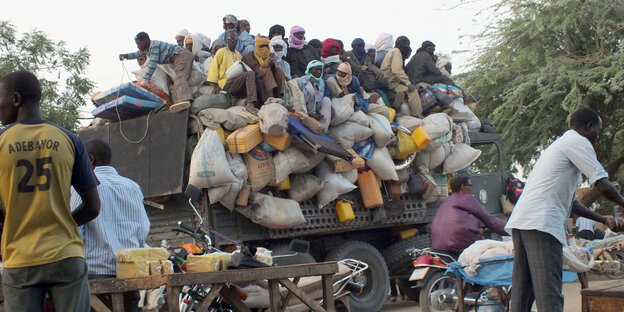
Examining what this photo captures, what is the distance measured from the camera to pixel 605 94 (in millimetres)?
15953

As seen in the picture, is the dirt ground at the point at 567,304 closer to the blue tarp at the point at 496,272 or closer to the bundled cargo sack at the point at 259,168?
the blue tarp at the point at 496,272

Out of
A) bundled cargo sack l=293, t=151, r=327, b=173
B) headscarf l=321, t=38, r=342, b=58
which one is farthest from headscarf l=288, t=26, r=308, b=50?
bundled cargo sack l=293, t=151, r=327, b=173

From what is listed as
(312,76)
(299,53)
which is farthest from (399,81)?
(312,76)

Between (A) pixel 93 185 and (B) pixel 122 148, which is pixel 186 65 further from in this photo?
(A) pixel 93 185

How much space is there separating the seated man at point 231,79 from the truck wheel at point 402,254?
8.74 feet

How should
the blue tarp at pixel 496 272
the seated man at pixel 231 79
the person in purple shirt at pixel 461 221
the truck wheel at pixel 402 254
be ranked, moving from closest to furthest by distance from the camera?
the blue tarp at pixel 496 272, the person in purple shirt at pixel 461 221, the seated man at pixel 231 79, the truck wheel at pixel 402 254

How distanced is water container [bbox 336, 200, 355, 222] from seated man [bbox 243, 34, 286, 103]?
134 centimetres

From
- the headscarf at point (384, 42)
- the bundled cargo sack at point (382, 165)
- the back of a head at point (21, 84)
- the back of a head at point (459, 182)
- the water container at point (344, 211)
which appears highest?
the headscarf at point (384, 42)

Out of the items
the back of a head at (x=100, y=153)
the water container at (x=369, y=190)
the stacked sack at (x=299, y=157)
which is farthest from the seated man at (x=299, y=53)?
the back of a head at (x=100, y=153)

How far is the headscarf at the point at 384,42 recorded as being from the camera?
12.0m

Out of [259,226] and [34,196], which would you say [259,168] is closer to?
[259,226]

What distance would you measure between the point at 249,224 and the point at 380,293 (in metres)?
1.85

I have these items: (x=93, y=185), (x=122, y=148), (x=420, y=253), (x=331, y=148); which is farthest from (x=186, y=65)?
(x=93, y=185)

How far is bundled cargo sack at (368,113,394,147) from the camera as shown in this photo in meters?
9.59
